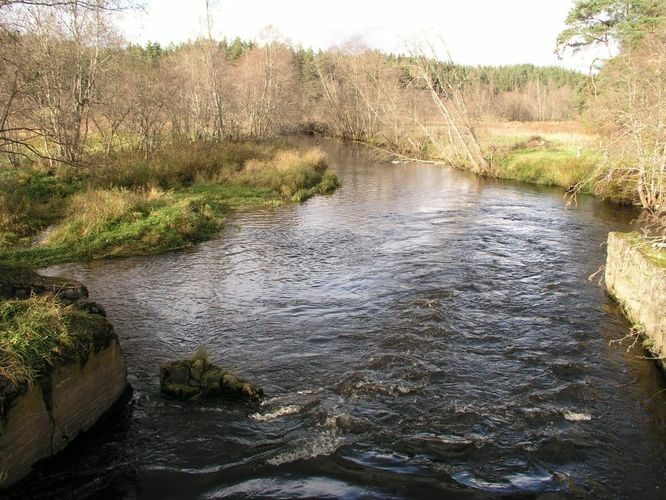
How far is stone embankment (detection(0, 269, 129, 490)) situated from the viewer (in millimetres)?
6438

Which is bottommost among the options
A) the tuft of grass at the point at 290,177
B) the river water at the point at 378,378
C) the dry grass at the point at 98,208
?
the river water at the point at 378,378

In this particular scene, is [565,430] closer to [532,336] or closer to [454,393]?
[454,393]

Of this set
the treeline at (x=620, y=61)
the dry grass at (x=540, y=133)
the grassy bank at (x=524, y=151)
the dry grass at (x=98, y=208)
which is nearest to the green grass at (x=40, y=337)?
the dry grass at (x=98, y=208)

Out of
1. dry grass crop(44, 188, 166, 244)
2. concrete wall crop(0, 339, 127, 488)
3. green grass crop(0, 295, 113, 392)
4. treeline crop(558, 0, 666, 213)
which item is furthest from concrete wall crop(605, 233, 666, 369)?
dry grass crop(44, 188, 166, 244)

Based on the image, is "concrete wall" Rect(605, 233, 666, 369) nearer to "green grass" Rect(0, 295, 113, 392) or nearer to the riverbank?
"green grass" Rect(0, 295, 113, 392)

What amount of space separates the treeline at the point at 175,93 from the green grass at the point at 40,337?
2.64 metres

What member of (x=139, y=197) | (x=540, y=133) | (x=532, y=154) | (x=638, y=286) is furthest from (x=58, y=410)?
(x=540, y=133)

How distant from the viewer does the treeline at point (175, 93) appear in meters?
18.7

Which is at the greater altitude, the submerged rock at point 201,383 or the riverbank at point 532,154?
the riverbank at point 532,154

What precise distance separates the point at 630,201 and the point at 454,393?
865 inches

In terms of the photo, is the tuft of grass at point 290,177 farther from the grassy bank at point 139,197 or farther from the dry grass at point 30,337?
the dry grass at point 30,337

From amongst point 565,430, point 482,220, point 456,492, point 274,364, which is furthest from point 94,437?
point 482,220

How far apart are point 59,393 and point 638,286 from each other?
11.6 meters

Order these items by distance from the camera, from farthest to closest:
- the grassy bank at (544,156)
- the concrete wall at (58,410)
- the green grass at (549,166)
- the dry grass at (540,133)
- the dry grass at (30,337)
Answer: the dry grass at (540,133), the grassy bank at (544,156), the green grass at (549,166), the dry grass at (30,337), the concrete wall at (58,410)
